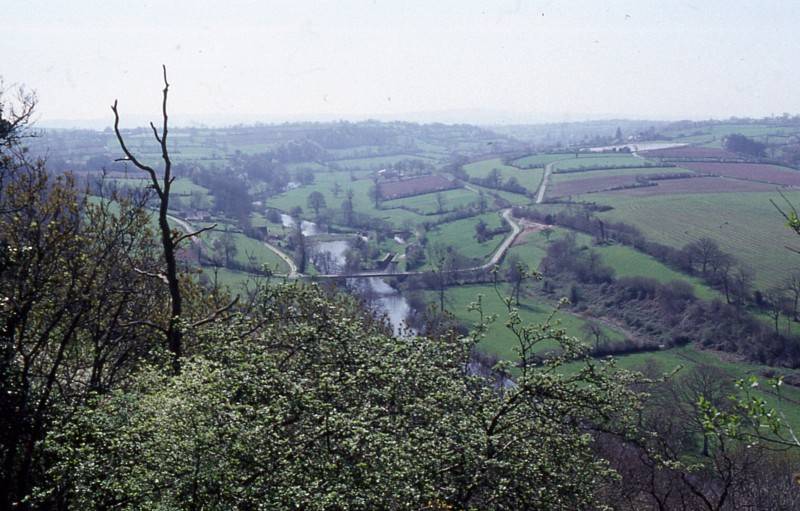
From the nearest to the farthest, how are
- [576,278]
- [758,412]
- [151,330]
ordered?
[758,412]
[151,330]
[576,278]

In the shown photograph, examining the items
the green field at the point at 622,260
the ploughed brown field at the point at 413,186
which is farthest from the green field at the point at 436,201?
the green field at the point at 622,260

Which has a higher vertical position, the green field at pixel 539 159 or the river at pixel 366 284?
the green field at pixel 539 159

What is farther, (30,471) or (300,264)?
(300,264)

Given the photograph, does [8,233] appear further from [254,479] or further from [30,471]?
[254,479]

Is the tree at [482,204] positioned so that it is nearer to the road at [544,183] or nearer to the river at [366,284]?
the road at [544,183]

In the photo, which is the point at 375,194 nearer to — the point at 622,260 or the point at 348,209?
the point at 348,209

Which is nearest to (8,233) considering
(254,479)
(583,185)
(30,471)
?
(30,471)

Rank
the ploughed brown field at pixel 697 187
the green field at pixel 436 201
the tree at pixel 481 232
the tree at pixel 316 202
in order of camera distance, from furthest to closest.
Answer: the tree at pixel 316 202 → the green field at pixel 436 201 → the ploughed brown field at pixel 697 187 → the tree at pixel 481 232
